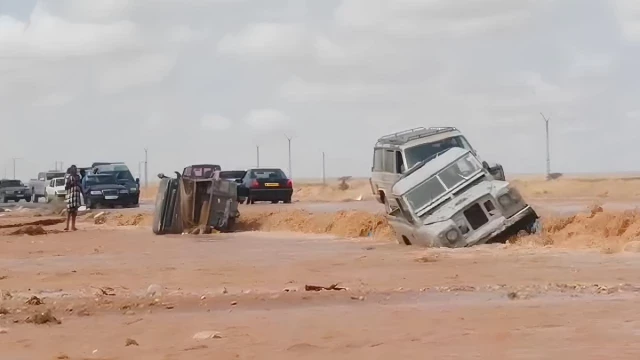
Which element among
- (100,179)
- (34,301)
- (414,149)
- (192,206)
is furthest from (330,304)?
(100,179)

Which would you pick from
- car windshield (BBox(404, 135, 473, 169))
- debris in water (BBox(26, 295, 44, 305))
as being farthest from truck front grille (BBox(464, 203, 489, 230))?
debris in water (BBox(26, 295, 44, 305))

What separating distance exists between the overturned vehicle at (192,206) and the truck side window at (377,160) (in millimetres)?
4662

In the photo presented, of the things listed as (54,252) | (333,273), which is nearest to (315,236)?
(54,252)

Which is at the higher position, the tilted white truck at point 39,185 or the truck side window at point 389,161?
the truck side window at point 389,161

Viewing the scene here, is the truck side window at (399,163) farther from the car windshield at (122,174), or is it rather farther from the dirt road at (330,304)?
the car windshield at (122,174)

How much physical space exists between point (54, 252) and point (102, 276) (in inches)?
244

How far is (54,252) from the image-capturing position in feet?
70.5

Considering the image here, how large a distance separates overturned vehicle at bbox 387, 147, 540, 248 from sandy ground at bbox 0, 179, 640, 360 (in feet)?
1.45

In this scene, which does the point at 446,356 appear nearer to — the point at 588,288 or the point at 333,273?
the point at 588,288

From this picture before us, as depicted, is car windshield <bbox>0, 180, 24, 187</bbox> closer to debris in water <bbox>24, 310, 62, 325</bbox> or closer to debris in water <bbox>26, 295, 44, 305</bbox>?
debris in water <bbox>26, 295, 44, 305</bbox>

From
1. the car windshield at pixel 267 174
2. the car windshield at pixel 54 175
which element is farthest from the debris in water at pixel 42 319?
the car windshield at pixel 54 175

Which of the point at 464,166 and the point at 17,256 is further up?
the point at 464,166

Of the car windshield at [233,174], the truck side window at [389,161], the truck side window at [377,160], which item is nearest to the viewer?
the truck side window at [389,161]

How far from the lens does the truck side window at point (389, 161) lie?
859 inches
